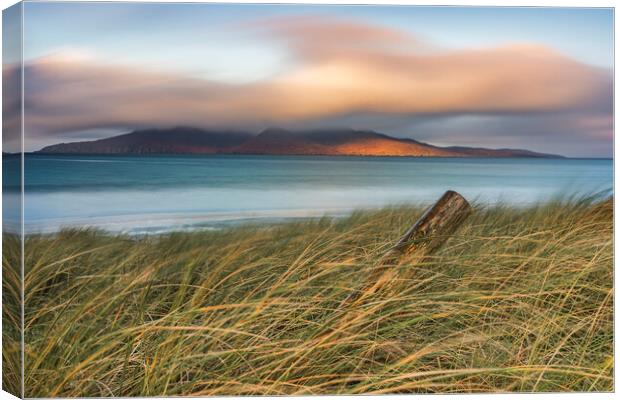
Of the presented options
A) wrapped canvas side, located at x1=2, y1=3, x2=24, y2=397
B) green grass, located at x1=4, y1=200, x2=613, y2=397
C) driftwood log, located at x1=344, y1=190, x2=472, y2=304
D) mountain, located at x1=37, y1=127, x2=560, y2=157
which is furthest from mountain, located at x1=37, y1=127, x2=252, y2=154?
driftwood log, located at x1=344, y1=190, x2=472, y2=304

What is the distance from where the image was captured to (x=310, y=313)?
6.20 metres

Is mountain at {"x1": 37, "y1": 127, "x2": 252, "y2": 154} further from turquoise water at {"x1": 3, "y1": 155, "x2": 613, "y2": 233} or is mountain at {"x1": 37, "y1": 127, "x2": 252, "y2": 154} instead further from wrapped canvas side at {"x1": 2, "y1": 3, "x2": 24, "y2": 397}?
wrapped canvas side at {"x1": 2, "y1": 3, "x2": 24, "y2": 397}

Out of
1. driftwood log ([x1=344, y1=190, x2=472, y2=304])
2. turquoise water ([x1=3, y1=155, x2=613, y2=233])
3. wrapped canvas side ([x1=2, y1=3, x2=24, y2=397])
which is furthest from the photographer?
driftwood log ([x1=344, y1=190, x2=472, y2=304])

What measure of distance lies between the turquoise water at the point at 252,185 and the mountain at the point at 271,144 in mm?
45

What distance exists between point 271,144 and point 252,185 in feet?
0.90

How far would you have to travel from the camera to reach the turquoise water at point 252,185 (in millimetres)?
6191

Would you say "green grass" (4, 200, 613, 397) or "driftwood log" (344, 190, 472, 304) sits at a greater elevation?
"driftwood log" (344, 190, 472, 304)

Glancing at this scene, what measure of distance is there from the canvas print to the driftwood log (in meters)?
0.01

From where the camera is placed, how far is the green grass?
6.06 metres

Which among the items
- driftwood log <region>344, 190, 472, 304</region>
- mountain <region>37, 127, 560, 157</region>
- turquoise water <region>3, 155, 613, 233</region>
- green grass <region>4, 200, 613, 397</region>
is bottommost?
green grass <region>4, 200, 613, 397</region>

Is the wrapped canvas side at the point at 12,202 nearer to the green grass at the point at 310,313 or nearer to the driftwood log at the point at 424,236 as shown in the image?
the green grass at the point at 310,313

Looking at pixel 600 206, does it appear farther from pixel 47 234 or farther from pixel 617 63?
pixel 47 234

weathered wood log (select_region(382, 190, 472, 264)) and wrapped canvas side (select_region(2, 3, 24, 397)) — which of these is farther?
weathered wood log (select_region(382, 190, 472, 264))

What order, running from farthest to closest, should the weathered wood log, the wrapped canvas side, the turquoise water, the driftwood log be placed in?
the weathered wood log, the driftwood log, the turquoise water, the wrapped canvas side
